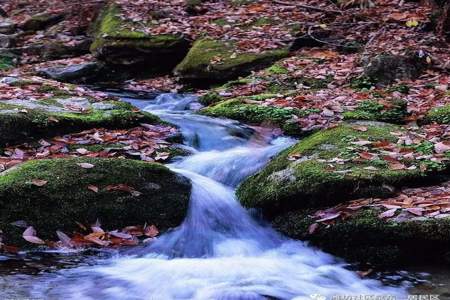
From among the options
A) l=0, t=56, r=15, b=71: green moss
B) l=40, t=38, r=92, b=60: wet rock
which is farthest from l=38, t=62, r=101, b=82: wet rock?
l=40, t=38, r=92, b=60: wet rock

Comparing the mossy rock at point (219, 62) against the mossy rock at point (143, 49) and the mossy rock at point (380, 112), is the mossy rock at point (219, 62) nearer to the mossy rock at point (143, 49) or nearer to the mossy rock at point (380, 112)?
the mossy rock at point (143, 49)

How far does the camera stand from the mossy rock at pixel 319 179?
185 inches

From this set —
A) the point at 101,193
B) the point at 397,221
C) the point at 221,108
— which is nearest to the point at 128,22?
the point at 221,108

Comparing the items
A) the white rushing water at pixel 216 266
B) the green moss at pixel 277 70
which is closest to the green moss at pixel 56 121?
the white rushing water at pixel 216 266

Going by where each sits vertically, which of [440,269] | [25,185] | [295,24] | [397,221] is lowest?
[440,269]

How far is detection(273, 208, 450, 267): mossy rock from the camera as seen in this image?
4066mm

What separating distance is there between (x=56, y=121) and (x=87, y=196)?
214cm

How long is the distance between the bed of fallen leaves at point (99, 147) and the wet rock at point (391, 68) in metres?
3.68

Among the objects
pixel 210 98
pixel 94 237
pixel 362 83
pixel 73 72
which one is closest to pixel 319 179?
pixel 94 237

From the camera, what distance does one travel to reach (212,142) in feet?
22.5

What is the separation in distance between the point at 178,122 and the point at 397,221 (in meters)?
3.99

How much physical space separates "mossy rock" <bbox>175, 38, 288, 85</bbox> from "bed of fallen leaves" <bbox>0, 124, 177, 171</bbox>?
143 inches

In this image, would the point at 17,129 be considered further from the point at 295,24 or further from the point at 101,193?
the point at 295,24

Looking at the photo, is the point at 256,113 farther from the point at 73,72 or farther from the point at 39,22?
the point at 39,22
